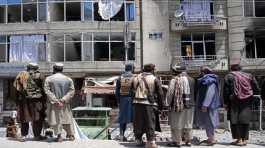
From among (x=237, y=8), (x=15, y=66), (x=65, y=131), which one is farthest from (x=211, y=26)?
(x=65, y=131)

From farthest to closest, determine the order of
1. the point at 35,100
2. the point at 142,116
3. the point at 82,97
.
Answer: the point at 82,97 < the point at 35,100 < the point at 142,116

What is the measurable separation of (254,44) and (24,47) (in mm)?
17423

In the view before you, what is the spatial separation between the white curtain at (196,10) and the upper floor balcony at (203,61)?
2.91 meters

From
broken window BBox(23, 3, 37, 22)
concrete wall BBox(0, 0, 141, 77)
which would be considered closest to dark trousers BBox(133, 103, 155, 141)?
concrete wall BBox(0, 0, 141, 77)

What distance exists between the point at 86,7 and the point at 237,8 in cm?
1153

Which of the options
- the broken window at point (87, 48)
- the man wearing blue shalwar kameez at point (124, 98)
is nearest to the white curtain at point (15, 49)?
the broken window at point (87, 48)

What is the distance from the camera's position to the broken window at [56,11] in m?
40.8

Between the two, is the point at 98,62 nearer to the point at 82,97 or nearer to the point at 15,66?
the point at 82,97

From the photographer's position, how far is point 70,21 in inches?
1578

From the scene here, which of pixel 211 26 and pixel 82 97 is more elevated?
pixel 211 26

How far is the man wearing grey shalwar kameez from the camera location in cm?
1179

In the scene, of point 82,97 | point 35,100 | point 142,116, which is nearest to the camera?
point 142,116

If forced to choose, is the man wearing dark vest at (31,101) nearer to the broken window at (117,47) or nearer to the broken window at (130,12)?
the broken window at (117,47)

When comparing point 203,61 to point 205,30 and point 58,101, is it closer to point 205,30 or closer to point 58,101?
point 205,30
